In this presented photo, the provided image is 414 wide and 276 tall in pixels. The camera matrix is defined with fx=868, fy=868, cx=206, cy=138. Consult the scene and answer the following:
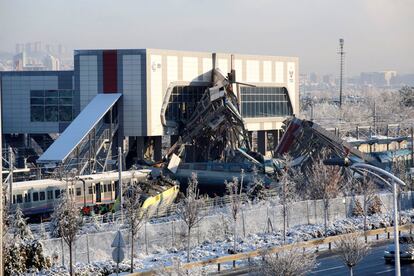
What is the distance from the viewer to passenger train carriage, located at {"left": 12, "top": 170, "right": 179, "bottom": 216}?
4884 centimetres

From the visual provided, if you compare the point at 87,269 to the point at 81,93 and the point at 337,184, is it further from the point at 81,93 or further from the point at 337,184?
the point at 81,93

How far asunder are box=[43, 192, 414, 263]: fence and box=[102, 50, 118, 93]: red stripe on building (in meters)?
19.4

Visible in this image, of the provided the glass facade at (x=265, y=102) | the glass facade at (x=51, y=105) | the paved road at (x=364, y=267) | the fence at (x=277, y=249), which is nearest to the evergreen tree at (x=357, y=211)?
the fence at (x=277, y=249)

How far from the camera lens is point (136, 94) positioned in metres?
67.1

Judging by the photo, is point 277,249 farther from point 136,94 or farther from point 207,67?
point 207,67

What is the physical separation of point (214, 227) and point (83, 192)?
11.7m

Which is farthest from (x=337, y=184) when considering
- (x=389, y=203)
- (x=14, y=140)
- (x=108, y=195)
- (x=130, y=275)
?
(x=14, y=140)

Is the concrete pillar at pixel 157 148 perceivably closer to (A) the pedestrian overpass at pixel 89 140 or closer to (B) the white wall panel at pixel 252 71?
(A) the pedestrian overpass at pixel 89 140

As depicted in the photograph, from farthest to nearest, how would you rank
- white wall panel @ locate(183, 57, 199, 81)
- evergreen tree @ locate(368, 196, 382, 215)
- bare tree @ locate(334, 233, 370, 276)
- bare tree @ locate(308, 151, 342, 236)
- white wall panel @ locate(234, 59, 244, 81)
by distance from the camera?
white wall panel @ locate(234, 59, 244, 81), white wall panel @ locate(183, 57, 199, 81), evergreen tree @ locate(368, 196, 382, 215), bare tree @ locate(308, 151, 342, 236), bare tree @ locate(334, 233, 370, 276)

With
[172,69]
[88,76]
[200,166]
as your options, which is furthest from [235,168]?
[88,76]

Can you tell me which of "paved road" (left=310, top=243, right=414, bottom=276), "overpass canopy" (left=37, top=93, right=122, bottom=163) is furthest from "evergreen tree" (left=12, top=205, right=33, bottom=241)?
"overpass canopy" (left=37, top=93, right=122, bottom=163)

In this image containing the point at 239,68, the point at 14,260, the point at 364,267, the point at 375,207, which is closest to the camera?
the point at 14,260

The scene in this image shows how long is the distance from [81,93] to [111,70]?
3.48 metres

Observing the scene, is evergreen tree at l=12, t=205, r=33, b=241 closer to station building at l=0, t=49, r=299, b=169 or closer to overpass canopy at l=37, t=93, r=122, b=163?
overpass canopy at l=37, t=93, r=122, b=163
